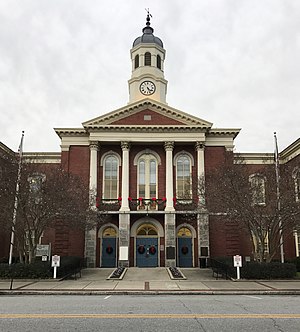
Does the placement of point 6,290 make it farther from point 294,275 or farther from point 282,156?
point 282,156

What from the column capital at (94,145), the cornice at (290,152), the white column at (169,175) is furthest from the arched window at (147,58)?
the cornice at (290,152)

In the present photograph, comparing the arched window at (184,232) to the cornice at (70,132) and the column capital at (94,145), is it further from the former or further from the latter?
→ the cornice at (70,132)

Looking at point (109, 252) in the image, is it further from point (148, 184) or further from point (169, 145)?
point (169, 145)

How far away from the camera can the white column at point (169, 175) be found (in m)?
33.3

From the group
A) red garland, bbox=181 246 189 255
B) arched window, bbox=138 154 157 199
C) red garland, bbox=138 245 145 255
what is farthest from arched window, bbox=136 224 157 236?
red garland, bbox=181 246 189 255

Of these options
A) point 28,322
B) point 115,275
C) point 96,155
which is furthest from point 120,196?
point 28,322

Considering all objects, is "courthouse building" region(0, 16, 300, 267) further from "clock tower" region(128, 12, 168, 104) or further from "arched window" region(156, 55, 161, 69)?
"arched window" region(156, 55, 161, 69)

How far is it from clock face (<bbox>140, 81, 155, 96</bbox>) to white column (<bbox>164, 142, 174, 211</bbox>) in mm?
8056

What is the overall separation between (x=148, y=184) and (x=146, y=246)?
553 centimetres

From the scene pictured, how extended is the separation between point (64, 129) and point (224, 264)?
1934 cm

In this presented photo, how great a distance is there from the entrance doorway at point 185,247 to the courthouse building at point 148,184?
0.28ft

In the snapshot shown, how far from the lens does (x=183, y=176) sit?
35.4 m

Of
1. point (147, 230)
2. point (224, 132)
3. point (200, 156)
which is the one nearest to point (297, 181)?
point (200, 156)

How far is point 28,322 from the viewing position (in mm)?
8438
